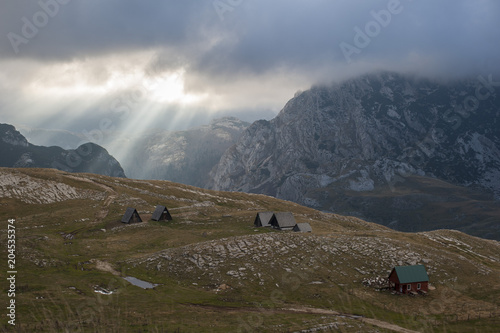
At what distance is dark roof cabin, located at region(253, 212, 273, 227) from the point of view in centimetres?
10631

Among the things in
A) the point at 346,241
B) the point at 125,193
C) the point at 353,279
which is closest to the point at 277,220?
the point at 346,241

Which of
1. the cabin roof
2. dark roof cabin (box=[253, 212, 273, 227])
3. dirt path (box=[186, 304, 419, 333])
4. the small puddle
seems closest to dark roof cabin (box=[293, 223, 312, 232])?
the cabin roof

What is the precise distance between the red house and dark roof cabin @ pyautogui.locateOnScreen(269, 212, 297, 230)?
134ft

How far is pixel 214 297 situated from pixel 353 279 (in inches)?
1091

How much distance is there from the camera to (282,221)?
107 m

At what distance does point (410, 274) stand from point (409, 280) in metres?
1.32

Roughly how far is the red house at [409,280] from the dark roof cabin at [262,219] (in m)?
44.3

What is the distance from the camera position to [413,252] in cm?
8325

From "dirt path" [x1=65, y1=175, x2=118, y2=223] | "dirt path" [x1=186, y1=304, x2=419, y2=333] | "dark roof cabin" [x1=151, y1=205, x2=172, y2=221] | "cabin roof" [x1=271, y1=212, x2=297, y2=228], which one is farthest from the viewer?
"cabin roof" [x1=271, y1=212, x2=297, y2=228]

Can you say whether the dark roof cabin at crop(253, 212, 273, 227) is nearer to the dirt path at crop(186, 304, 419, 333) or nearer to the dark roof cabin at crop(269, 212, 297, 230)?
the dark roof cabin at crop(269, 212, 297, 230)

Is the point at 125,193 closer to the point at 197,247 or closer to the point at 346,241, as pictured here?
the point at 197,247

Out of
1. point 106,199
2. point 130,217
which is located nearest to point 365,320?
point 130,217

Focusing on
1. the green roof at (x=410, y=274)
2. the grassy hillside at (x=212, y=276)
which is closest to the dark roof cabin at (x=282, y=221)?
the grassy hillside at (x=212, y=276)

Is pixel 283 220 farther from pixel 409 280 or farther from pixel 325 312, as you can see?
pixel 325 312
